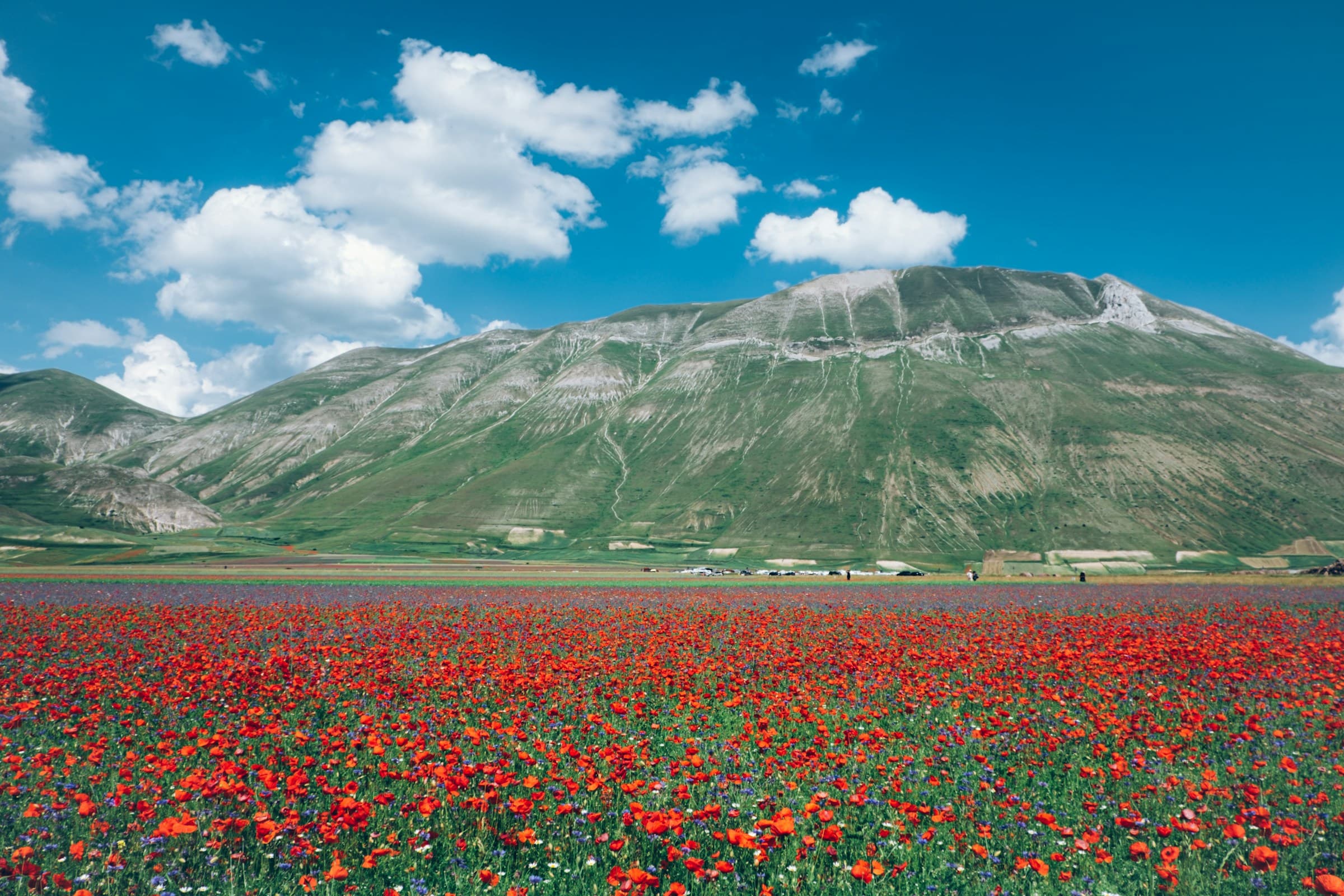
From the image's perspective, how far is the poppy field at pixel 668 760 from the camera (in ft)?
22.8

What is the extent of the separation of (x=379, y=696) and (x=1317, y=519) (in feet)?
548

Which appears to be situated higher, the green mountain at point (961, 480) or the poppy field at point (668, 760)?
the green mountain at point (961, 480)

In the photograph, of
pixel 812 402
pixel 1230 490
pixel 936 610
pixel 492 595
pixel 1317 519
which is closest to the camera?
pixel 936 610

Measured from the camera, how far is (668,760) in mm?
9867

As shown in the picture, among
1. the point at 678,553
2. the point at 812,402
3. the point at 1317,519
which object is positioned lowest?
the point at 678,553

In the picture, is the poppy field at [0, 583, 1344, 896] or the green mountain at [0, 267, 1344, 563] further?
the green mountain at [0, 267, 1344, 563]

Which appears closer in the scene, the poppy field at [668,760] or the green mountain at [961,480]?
the poppy field at [668,760]

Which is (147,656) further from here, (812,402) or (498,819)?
(812,402)

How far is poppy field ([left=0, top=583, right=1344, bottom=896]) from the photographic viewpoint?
22.8ft

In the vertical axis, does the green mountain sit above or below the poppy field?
above

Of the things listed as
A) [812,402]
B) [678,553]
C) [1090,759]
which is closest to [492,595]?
[1090,759]

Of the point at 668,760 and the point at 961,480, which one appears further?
the point at 961,480

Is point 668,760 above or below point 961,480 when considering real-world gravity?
below

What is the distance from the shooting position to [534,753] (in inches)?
413
